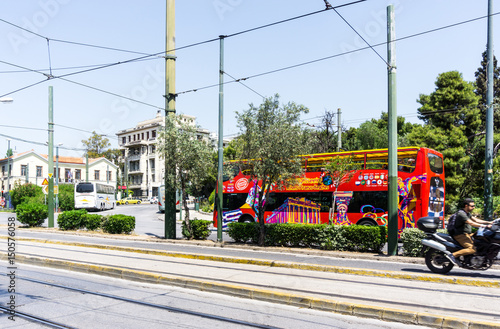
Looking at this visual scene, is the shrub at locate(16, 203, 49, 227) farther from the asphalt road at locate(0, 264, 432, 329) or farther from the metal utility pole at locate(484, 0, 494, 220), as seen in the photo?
the metal utility pole at locate(484, 0, 494, 220)

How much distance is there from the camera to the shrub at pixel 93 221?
71.8 ft

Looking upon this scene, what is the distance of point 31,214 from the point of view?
81.6 feet

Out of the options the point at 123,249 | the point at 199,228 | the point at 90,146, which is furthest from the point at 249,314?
the point at 90,146

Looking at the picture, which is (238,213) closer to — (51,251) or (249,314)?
(51,251)

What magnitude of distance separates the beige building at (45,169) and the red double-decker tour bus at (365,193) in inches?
2386

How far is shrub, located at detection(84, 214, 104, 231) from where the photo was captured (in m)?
21.9

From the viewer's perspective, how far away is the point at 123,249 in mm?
14352

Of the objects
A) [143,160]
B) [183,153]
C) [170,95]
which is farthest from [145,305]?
[143,160]

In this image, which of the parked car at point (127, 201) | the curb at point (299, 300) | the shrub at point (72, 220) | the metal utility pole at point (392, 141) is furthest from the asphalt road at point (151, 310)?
the parked car at point (127, 201)

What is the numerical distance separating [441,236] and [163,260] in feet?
23.5

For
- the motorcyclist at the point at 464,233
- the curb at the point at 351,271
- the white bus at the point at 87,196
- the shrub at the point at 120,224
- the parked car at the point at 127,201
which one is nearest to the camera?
the curb at the point at 351,271

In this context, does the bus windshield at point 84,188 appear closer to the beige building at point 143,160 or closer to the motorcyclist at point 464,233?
the beige building at point 143,160

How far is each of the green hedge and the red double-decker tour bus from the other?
3.63 ft

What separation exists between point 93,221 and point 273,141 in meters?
11.9
